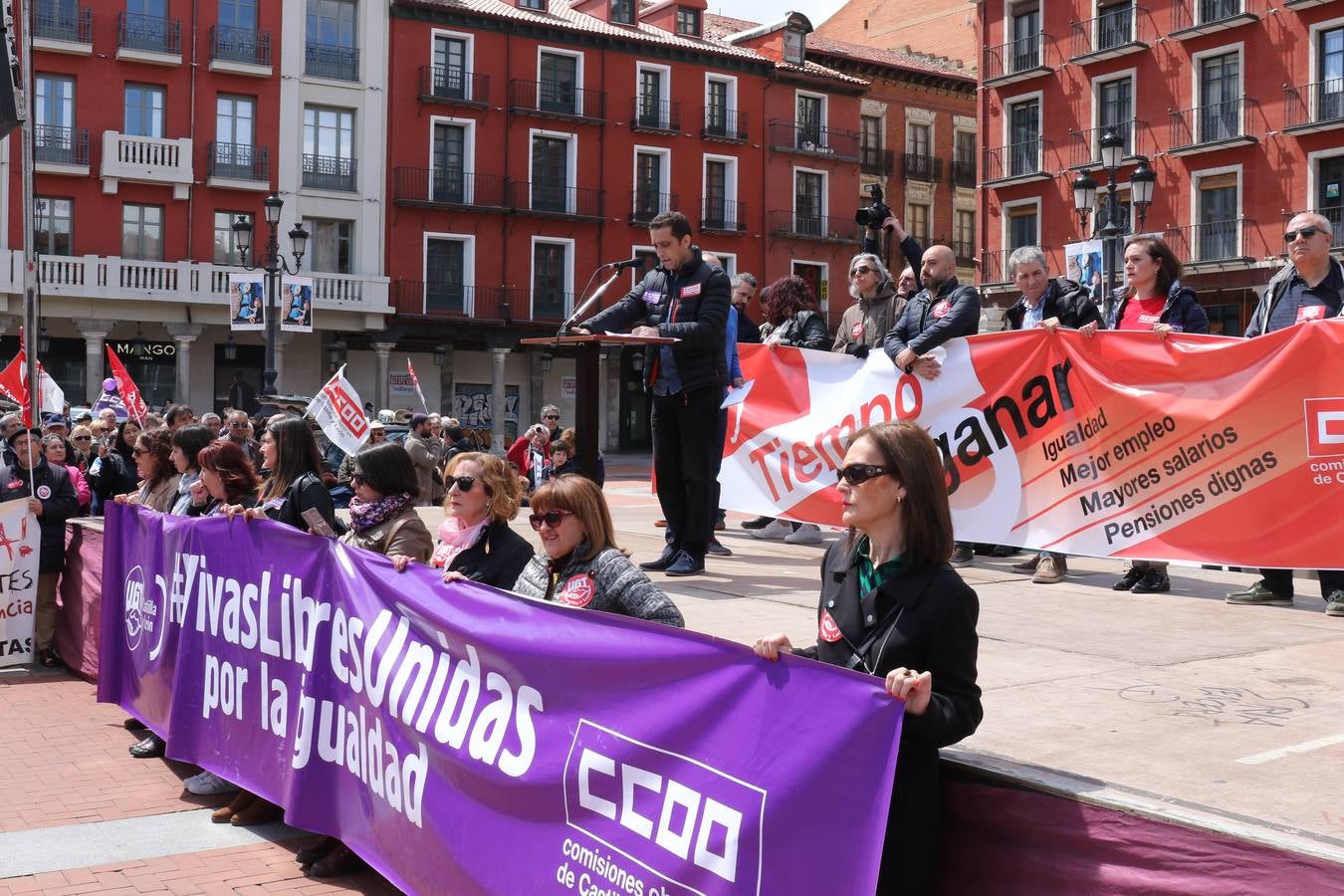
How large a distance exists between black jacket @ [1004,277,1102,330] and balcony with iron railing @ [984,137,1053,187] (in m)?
37.4

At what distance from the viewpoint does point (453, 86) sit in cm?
4350

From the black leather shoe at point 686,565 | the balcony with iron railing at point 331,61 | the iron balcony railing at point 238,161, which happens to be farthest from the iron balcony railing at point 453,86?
the black leather shoe at point 686,565

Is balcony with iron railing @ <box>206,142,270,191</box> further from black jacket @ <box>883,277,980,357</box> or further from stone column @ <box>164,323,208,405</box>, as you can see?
black jacket @ <box>883,277,980,357</box>

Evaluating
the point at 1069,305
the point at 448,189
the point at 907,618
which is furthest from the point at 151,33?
the point at 907,618

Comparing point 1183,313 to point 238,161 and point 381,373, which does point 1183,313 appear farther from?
point 381,373

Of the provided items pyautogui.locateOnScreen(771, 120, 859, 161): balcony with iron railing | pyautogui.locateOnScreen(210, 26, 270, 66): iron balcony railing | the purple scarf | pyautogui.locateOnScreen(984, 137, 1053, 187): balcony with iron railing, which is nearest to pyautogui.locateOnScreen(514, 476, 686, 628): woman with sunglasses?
the purple scarf

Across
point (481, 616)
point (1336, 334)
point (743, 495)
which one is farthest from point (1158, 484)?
point (481, 616)

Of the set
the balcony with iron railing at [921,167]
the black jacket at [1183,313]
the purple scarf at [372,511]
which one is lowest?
the purple scarf at [372,511]

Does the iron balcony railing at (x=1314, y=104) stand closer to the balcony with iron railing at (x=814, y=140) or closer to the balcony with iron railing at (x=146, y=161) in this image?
the balcony with iron railing at (x=814, y=140)

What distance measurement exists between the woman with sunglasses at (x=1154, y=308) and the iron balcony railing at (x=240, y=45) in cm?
3658

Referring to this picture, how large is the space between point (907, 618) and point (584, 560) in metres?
1.60

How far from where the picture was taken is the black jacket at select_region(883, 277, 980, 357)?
8.01 m

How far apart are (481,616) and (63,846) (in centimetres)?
240

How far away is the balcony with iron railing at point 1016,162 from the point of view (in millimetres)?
43906
